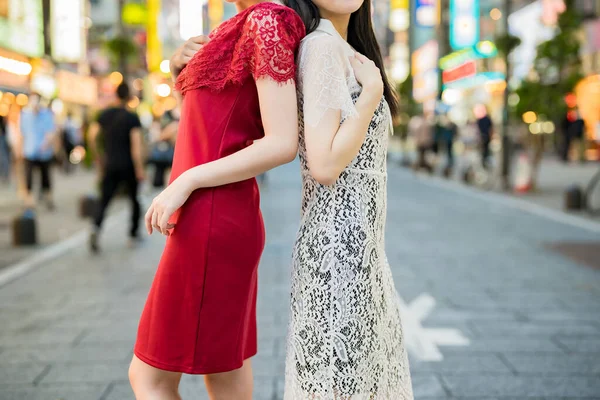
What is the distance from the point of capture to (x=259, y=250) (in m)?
1.97

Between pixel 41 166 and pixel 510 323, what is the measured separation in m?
9.04

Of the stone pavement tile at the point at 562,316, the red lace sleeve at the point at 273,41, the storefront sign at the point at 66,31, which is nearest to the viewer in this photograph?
the red lace sleeve at the point at 273,41

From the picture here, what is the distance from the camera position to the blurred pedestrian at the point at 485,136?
17.9 metres

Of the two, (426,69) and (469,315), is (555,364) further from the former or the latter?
(426,69)

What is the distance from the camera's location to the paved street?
378 centimetres

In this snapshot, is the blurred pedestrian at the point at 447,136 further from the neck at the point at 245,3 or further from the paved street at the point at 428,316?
the neck at the point at 245,3

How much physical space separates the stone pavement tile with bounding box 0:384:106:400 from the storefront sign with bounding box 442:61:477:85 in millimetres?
42561

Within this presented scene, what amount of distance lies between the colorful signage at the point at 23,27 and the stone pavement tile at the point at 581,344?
2378 centimetres

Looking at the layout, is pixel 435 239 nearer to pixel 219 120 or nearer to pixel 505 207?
pixel 505 207

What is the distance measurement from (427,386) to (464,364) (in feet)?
1.46

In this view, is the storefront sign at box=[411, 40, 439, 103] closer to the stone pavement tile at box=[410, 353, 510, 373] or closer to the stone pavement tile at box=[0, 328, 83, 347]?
the stone pavement tile at box=[0, 328, 83, 347]

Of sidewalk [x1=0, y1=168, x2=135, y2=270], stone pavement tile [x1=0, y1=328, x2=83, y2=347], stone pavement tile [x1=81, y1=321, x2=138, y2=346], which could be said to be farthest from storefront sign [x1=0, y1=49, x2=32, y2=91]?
stone pavement tile [x1=81, y1=321, x2=138, y2=346]

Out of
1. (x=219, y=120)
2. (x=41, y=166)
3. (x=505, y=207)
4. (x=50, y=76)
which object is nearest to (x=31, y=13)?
(x=50, y=76)

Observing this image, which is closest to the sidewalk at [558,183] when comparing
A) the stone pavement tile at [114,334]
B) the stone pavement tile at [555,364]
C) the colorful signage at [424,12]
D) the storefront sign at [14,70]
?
the stone pavement tile at [555,364]
